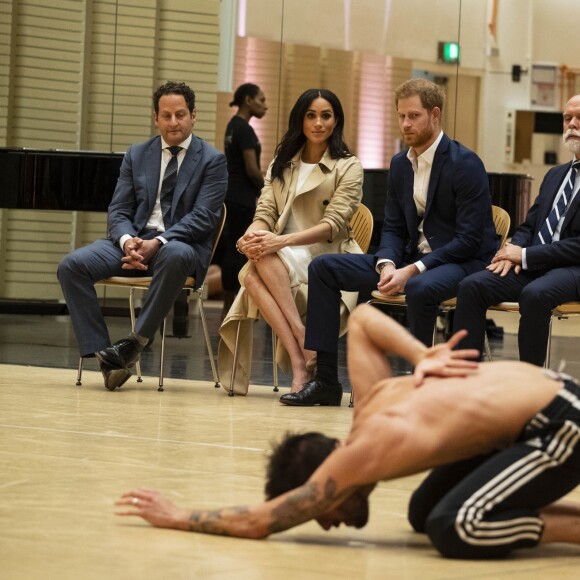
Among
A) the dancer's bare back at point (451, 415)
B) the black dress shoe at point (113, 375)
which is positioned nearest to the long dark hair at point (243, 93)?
the black dress shoe at point (113, 375)

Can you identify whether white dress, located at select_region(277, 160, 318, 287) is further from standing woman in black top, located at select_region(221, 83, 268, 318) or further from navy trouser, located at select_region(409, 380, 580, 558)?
standing woman in black top, located at select_region(221, 83, 268, 318)

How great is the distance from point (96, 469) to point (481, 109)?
25.8 ft

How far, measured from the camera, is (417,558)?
2535mm

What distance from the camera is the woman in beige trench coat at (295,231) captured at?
17.0 feet

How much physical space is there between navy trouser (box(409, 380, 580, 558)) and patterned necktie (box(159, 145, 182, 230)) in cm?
Result: 328

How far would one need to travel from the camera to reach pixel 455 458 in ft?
8.09

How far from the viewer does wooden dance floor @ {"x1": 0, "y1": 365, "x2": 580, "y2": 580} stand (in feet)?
7.91

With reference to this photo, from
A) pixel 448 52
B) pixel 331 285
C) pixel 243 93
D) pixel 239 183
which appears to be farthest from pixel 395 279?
pixel 448 52

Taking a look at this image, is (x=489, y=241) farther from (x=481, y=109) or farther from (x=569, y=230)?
(x=481, y=109)

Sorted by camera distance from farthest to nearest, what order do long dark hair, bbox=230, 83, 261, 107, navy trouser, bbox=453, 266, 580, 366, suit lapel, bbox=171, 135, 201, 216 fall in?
long dark hair, bbox=230, 83, 261, 107 < suit lapel, bbox=171, 135, 201, 216 < navy trouser, bbox=453, 266, 580, 366

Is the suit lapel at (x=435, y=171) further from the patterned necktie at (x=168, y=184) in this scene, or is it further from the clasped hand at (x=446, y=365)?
the clasped hand at (x=446, y=365)

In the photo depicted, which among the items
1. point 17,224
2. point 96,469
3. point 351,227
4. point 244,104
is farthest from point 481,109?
point 96,469

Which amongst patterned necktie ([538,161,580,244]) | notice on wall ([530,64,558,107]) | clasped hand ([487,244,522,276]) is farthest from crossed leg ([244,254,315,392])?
notice on wall ([530,64,558,107])

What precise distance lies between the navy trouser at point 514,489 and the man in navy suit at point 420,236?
2.42 m
